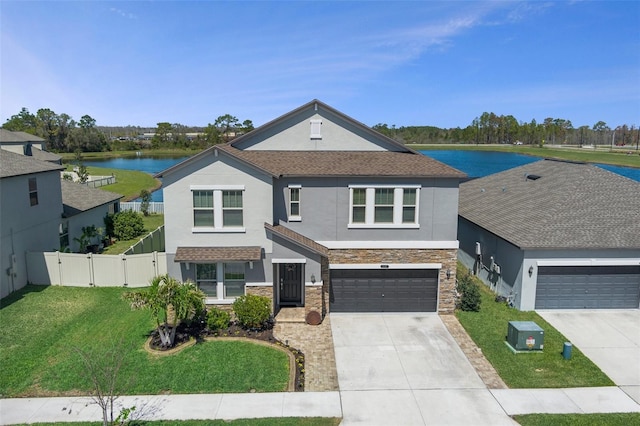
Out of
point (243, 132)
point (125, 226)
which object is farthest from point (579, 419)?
point (243, 132)

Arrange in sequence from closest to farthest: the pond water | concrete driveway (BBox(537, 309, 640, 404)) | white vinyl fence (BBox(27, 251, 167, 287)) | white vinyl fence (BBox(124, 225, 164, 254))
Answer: concrete driveway (BBox(537, 309, 640, 404)), white vinyl fence (BBox(27, 251, 167, 287)), white vinyl fence (BBox(124, 225, 164, 254)), the pond water

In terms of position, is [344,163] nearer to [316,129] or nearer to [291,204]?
[316,129]

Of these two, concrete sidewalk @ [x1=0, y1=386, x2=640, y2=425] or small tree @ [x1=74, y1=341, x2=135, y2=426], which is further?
small tree @ [x1=74, y1=341, x2=135, y2=426]

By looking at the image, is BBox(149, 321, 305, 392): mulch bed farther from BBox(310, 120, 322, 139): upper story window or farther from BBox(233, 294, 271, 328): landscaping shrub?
BBox(310, 120, 322, 139): upper story window

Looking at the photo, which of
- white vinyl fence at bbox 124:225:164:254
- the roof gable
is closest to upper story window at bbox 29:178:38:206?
white vinyl fence at bbox 124:225:164:254

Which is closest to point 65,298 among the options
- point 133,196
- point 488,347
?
point 488,347

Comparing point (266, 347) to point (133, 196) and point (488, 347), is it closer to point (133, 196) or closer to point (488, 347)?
point (488, 347)
